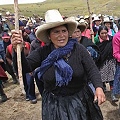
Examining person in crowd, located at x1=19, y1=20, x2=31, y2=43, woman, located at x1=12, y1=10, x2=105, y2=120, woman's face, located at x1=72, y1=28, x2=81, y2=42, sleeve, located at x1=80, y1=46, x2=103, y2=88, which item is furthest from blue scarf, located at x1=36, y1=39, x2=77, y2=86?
person in crowd, located at x1=19, y1=20, x2=31, y2=43

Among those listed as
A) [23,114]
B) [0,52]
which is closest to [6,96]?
[23,114]

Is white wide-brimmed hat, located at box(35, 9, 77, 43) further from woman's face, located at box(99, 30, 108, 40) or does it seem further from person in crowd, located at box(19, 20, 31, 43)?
person in crowd, located at box(19, 20, 31, 43)

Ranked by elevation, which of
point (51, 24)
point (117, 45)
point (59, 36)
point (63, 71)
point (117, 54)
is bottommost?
point (117, 54)

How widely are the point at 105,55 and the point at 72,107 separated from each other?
128 inches

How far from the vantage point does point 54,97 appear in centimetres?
313

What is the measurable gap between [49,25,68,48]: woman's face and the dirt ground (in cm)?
269

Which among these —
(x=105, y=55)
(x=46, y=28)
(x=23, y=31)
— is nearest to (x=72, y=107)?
(x=46, y=28)

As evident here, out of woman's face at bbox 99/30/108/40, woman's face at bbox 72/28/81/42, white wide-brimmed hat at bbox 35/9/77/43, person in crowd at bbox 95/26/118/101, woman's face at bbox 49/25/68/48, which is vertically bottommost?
person in crowd at bbox 95/26/118/101

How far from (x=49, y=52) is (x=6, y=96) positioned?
4.13 m

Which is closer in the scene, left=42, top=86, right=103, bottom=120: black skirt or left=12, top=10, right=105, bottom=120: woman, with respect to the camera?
left=12, top=10, right=105, bottom=120: woman

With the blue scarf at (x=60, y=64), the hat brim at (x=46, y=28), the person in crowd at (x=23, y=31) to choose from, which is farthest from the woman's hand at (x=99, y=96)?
the person in crowd at (x=23, y=31)

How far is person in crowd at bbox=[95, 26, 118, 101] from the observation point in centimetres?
610

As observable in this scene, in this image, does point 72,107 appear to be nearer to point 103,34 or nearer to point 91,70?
point 91,70

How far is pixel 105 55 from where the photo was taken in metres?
6.14
